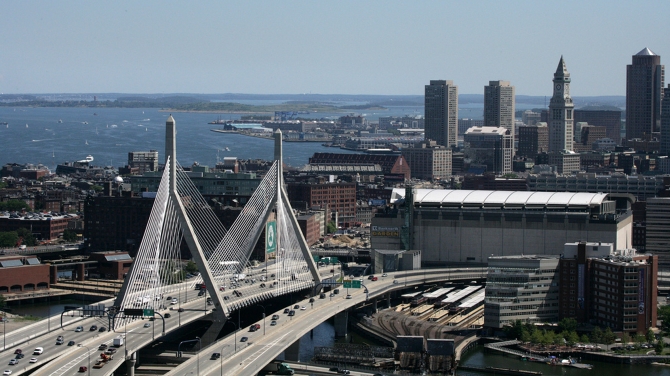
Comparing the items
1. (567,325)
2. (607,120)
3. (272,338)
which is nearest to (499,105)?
(607,120)

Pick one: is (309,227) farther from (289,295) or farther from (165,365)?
(165,365)

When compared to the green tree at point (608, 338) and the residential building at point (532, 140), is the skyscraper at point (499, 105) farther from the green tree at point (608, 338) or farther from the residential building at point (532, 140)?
the green tree at point (608, 338)

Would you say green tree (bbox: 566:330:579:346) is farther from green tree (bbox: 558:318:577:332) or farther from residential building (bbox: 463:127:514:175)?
residential building (bbox: 463:127:514:175)

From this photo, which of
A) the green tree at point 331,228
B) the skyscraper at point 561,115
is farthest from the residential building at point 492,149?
the green tree at point 331,228

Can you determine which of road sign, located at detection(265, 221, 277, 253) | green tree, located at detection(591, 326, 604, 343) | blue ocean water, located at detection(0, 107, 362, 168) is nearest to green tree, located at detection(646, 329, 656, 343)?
green tree, located at detection(591, 326, 604, 343)

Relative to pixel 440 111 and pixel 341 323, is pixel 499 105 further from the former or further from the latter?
pixel 341 323

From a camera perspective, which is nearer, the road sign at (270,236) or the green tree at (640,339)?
the green tree at (640,339)
